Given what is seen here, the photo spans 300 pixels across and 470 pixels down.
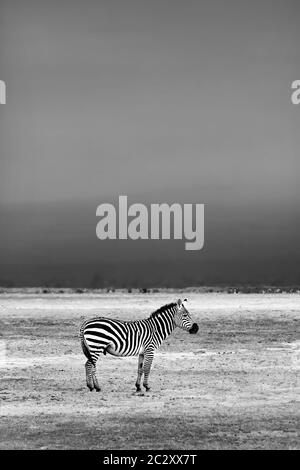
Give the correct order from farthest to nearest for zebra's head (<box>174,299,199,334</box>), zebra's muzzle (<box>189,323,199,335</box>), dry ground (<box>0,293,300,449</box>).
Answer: zebra's head (<box>174,299,199,334</box>)
zebra's muzzle (<box>189,323,199,335</box>)
dry ground (<box>0,293,300,449</box>)

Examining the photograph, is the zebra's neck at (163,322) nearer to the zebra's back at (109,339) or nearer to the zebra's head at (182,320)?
the zebra's head at (182,320)

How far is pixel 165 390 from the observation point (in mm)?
15047

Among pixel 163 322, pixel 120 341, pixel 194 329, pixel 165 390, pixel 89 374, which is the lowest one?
pixel 165 390

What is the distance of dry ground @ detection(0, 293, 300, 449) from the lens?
12234 millimetres

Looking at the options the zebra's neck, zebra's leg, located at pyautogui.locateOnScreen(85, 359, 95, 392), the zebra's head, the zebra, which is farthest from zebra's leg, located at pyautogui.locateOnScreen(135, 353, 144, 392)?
the zebra's head

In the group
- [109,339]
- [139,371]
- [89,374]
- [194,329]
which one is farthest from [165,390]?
[109,339]

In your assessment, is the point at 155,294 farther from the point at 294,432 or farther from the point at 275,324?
the point at 294,432

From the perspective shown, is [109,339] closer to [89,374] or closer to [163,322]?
[89,374]

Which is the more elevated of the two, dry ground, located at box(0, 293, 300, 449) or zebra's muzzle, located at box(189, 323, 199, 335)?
zebra's muzzle, located at box(189, 323, 199, 335)

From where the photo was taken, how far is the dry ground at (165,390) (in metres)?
12.2

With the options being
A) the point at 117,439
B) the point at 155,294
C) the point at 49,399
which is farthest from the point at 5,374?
the point at 155,294

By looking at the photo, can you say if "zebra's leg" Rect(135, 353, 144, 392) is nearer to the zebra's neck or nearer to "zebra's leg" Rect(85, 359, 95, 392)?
the zebra's neck
